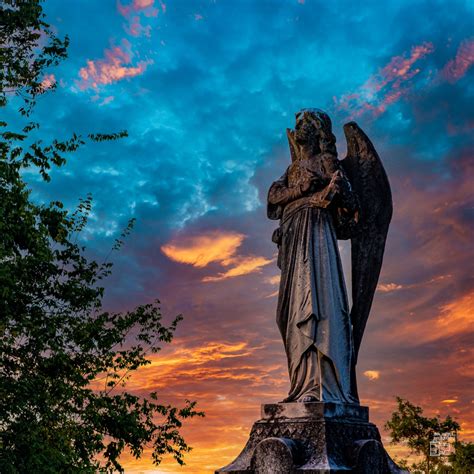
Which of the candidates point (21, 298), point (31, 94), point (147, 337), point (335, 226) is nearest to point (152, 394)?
point (147, 337)

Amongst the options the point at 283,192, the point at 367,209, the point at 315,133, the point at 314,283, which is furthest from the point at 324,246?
the point at 315,133

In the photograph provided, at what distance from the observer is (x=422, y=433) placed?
2353cm

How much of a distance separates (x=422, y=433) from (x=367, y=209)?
18.1 metres

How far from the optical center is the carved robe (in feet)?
21.9

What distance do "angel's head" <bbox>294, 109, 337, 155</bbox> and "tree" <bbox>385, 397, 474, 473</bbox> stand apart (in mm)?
18240

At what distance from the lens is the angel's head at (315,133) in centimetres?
770

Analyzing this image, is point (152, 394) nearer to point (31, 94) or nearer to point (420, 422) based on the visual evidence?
point (31, 94)

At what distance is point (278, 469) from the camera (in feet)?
19.5

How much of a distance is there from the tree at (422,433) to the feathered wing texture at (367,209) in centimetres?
1743

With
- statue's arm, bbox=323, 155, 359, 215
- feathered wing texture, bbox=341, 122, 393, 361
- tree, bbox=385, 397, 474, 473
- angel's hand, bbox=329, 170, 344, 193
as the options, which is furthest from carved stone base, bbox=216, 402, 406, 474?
tree, bbox=385, 397, 474, 473

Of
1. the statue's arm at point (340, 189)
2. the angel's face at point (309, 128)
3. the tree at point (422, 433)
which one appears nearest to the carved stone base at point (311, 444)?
the statue's arm at point (340, 189)

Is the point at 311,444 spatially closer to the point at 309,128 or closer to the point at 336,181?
the point at 336,181

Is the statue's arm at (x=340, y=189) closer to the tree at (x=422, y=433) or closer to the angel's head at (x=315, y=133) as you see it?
the angel's head at (x=315, y=133)

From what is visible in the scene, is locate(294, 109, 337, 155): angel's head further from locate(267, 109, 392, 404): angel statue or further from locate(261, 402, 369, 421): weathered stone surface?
locate(261, 402, 369, 421): weathered stone surface
